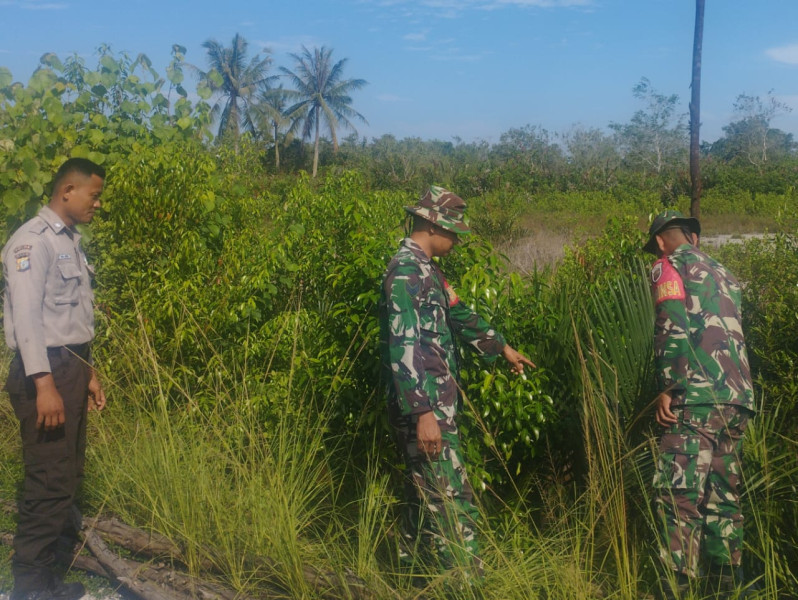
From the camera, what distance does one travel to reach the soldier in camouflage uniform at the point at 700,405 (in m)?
3.31

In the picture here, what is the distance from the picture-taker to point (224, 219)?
237 inches

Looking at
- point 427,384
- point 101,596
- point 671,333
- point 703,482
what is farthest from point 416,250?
point 101,596

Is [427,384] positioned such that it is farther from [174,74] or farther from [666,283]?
[174,74]

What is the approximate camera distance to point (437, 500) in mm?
3234

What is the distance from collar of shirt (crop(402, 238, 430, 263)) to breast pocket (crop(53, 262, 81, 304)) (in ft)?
4.86

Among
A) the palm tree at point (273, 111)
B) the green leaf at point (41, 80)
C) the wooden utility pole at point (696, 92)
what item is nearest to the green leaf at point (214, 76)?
the green leaf at point (41, 80)

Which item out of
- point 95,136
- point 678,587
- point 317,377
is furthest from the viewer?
point 95,136

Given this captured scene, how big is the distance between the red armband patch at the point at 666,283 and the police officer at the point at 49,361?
2523 millimetres

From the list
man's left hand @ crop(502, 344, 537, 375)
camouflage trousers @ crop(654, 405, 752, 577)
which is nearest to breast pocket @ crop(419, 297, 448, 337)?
man's left hand @ crop(502, 344, 537, 375)

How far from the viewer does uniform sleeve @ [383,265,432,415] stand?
3137mm

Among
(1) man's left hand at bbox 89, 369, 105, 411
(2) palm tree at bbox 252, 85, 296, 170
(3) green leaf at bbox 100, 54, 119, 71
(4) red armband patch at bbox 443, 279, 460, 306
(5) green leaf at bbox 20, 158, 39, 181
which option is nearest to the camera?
(4) red armband patch at bbox 443, 279, 460, 306

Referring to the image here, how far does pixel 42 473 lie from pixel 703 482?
2.81 metres

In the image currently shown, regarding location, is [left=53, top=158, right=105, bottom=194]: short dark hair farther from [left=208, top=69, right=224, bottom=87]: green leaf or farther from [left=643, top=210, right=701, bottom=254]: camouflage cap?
[left=208, top=69, right=224, bottom=87]: green leaf

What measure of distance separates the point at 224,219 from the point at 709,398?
12.7ft
